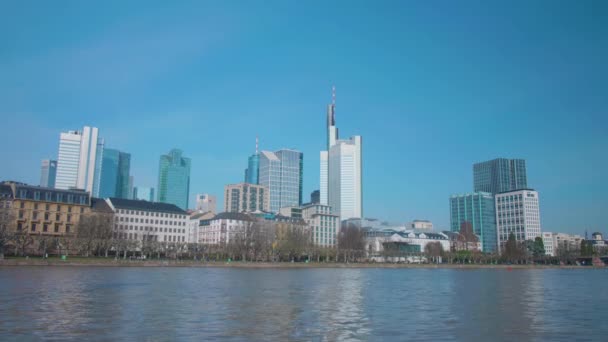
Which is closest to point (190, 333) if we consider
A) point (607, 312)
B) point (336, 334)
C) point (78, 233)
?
point (336, 334)

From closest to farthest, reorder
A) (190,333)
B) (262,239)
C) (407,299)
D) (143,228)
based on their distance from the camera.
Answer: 1. (190,333)
2. (407,299)
3. (262,239)
4. (143,228)

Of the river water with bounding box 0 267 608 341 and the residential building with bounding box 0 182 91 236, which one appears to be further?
the residential building with bounding box 0 182 91 236

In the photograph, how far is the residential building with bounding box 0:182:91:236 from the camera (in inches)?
5384

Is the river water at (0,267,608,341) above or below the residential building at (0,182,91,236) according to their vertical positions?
below

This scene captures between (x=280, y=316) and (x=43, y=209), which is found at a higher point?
(x=43, y=209)

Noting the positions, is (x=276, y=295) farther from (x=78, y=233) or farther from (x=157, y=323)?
(x=78, y=233)

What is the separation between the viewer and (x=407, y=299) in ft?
153

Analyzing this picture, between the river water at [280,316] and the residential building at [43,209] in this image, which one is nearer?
the river water at [280,316]

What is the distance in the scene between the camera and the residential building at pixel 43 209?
449ft

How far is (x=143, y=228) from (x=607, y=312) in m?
174

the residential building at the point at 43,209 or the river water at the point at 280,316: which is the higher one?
the residential building at the point at 43,209

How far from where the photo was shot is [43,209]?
462 feet

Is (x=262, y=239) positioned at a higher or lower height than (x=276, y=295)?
higher

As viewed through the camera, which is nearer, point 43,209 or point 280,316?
point 280,316
